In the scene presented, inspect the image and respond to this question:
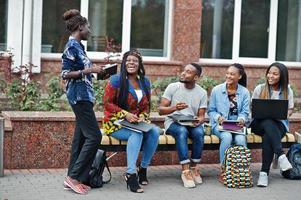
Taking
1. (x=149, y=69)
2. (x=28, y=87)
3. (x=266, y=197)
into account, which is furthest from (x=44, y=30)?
(x=266, y=197)

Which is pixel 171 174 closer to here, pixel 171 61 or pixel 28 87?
pixel 28 87

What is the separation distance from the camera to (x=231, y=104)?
9.34 metres

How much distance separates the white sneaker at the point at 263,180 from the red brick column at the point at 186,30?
5.89m

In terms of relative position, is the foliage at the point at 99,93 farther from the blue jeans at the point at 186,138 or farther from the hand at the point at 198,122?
the hand at the point at 198,122

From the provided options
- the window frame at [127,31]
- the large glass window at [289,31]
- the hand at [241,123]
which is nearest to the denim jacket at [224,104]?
the hand at [241,123]

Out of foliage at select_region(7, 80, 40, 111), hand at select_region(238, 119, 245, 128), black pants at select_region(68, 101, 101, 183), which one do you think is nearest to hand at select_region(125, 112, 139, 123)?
black pants at select_region(68, 101, 101, 183)

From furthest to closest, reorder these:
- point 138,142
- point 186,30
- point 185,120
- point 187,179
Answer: point 186,30
point 185,120
point 187,179
point 138,142

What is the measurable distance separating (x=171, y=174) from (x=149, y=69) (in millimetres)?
5115

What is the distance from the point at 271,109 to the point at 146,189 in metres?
1.99

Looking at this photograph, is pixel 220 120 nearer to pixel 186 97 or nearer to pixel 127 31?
pixel 186 97

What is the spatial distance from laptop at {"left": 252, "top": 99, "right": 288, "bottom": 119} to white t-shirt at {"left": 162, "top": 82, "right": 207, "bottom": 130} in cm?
68

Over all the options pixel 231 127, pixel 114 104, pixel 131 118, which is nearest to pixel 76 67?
pixel 114 104

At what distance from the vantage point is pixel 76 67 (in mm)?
8109

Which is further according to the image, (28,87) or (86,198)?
(28,87)
